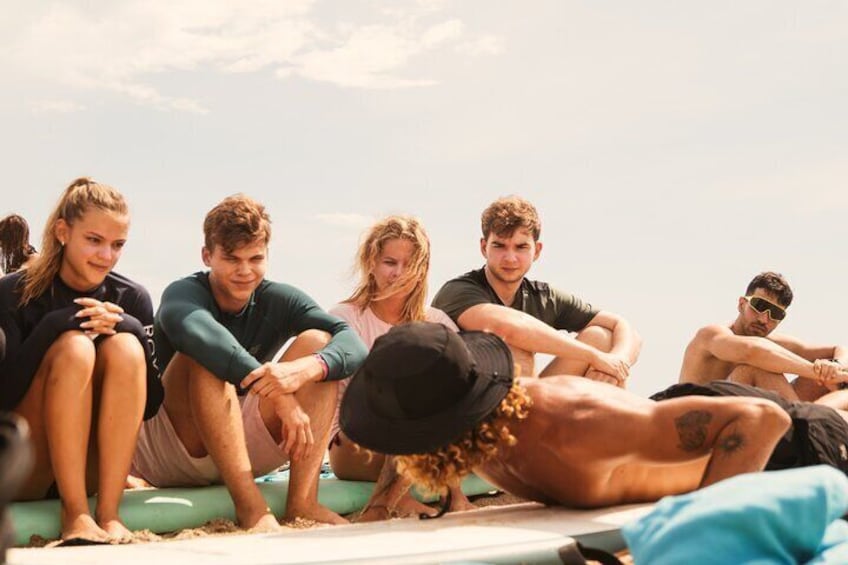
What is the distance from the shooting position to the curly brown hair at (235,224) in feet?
17.0

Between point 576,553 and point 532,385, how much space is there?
749 millimetres

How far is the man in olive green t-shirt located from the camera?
5.97 meters

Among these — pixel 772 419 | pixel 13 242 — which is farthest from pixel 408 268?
pixel 13 242

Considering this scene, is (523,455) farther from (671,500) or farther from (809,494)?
(809,494)

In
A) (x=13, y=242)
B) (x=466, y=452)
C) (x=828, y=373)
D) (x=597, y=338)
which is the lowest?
(x=828, y=373)

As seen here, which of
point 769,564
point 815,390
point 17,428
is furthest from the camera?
point 815,390

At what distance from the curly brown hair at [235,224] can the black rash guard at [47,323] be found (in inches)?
17.4

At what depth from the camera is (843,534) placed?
2.79 meters

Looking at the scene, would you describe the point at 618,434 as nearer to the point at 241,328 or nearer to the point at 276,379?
the point at 276,379

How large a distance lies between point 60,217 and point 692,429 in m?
2.99

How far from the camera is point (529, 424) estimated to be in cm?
394

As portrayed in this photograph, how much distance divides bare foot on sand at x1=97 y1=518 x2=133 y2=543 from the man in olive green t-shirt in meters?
2.31

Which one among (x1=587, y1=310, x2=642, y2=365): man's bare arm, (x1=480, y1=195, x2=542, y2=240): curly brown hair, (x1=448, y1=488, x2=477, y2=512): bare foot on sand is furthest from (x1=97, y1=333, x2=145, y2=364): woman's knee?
(x1=587, y1=310, x2=642, y2=365): man's bare arm

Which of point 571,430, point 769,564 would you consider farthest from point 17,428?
point 571,430
